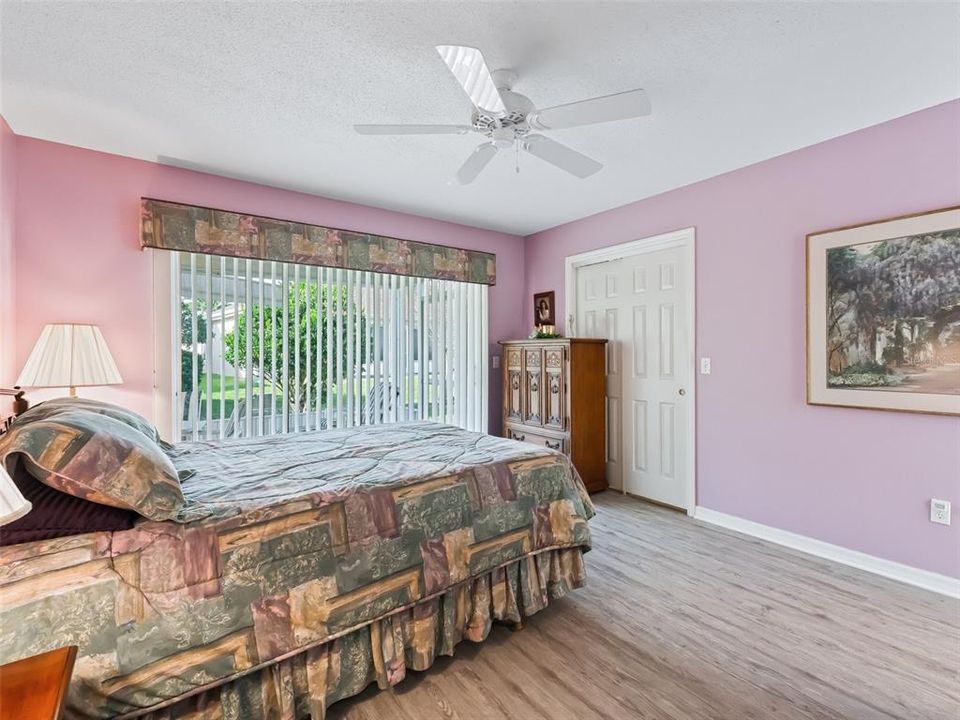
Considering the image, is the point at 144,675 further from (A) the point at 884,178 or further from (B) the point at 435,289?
(A) the point at 884,178

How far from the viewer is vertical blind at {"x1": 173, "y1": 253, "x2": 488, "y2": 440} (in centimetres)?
323

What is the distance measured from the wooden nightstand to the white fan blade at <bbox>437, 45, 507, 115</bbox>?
188 cm

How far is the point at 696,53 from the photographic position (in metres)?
1.93

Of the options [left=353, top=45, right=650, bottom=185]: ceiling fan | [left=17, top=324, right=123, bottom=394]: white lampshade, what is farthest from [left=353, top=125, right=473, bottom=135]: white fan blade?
[left=17, top=324, right=123, bottom=394]: white lampshade

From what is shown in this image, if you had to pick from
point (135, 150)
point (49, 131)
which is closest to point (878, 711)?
point (135, 150)

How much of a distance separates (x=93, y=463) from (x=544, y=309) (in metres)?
3.98

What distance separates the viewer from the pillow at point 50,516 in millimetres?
1223

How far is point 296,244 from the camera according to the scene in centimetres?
349

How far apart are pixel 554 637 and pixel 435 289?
313cm

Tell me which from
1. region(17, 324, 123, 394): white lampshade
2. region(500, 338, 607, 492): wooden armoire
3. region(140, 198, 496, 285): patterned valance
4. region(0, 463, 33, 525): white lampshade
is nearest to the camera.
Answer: region(0, 463, 33, 525): white lampshade

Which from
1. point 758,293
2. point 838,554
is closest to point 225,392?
point 758,293

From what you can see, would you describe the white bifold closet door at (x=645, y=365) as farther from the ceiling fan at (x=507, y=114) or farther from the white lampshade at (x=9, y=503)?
the white lampshade at (x=9, y=503)

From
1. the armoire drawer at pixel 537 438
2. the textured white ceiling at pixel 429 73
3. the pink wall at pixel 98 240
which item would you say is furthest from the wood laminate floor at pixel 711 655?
the pink wall at pixel 98 240

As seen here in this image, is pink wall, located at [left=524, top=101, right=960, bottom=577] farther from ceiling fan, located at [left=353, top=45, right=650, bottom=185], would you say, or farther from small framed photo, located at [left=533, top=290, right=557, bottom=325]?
ceiling fan, located at [left=353, top=45, right=650, bottom=185]
